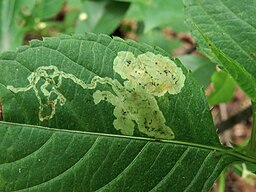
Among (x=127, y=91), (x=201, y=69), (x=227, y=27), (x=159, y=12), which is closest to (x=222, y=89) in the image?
(x=201, y=69)

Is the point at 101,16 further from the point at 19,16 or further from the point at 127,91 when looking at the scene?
the point at 127,91

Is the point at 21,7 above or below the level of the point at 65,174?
above

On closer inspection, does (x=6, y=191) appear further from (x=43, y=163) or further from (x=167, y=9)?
(x=167, y=9)

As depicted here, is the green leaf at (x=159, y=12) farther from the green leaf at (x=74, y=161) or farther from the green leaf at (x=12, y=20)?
the green leaf at (x=74, y=161)

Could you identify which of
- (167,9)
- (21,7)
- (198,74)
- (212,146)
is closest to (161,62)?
(212,146)

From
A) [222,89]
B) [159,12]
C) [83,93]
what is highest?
[83,93]

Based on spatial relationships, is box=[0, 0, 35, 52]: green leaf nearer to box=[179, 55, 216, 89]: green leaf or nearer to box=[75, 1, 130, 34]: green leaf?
box=[75, 1, 130, 34]: green leaf
